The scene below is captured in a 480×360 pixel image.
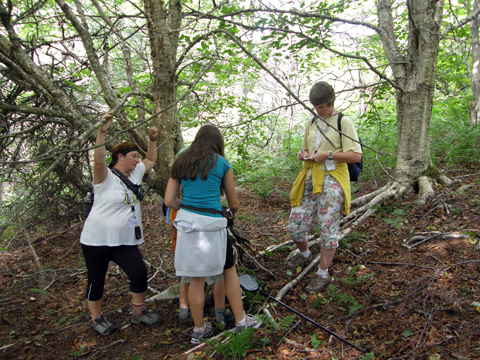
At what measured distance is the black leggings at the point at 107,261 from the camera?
289cm

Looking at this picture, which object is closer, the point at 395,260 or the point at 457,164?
the point at 395,260

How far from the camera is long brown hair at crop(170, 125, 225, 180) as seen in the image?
250 centimetres

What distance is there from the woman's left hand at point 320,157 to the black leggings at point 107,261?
2.01 m

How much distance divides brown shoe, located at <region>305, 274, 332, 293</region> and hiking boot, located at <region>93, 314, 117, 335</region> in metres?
2.05

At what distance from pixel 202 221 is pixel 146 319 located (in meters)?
1.44

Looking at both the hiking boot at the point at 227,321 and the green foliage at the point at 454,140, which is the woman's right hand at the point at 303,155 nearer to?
the hiking boot at the point at 227,321

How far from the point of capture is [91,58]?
3.15m

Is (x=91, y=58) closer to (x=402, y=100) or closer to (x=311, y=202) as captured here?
(x=311, y=202)

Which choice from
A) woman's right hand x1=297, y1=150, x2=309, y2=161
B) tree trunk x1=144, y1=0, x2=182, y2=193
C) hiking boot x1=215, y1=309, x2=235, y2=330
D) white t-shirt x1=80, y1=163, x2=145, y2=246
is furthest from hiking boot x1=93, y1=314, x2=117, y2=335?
woman's right hand x1=297, y1=150, x2=309, y2=161

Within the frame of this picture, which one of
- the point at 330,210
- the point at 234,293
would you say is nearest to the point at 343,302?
the point at 330,210

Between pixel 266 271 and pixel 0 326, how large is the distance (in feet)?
9.79

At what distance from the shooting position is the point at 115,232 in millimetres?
2850

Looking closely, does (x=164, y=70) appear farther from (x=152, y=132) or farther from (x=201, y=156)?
(x=201, y=156)

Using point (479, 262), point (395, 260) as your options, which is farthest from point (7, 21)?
point (479, 262)
